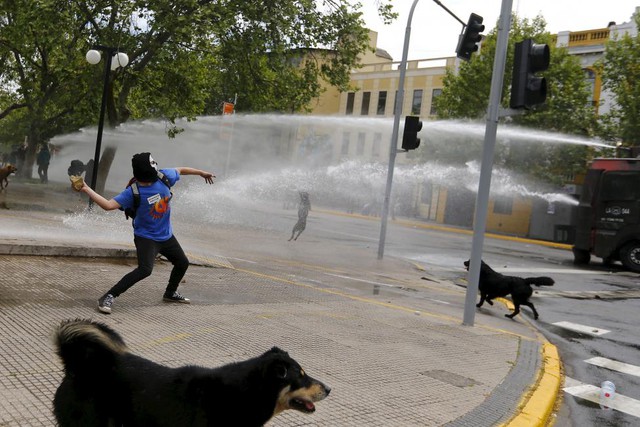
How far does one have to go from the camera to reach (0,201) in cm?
1717

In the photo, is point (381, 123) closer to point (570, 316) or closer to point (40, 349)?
point (570, 316)

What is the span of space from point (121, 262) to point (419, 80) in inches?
1576

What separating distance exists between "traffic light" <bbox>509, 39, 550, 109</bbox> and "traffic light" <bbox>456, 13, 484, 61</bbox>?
632 cm

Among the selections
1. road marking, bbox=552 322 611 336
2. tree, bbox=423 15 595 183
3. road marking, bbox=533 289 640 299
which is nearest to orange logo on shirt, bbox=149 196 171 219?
road marking, bbox=552 322 611 336

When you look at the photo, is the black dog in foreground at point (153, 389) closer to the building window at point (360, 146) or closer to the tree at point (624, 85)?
the tree at point (624, 85)

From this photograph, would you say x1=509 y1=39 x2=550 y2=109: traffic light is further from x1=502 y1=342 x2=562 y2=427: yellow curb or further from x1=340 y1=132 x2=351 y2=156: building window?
x1=340 y1=132 x2=351 y2=156: building window

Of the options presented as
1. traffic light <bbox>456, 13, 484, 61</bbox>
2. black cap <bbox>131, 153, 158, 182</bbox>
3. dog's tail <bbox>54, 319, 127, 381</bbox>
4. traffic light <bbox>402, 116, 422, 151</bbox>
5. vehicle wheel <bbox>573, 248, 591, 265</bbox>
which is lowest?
vehicle wheel <bbox>573, 248, 591, 265</bbox>

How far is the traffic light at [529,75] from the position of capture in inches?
285

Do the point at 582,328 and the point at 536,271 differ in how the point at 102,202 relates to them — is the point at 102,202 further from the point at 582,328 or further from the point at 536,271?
the point at 536,271

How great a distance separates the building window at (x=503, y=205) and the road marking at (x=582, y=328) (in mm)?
31063

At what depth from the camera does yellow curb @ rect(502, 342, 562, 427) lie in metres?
4.55

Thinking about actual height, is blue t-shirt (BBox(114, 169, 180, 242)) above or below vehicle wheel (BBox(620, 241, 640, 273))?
above

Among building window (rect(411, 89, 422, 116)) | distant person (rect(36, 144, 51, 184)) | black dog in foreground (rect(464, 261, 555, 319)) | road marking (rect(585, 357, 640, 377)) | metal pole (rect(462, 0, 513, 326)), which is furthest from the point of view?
building window (rect(411, 89, 422, 116))

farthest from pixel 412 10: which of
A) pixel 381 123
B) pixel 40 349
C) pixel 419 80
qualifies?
pixel 419 80
